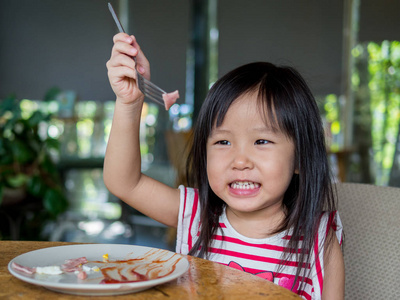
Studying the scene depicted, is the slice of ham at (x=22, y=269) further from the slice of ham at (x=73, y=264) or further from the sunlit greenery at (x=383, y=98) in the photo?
the sunlit greenery at (x=383, y=98)

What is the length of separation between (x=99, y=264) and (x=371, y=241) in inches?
25.0

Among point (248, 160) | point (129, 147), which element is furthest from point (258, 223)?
point (129, 147)

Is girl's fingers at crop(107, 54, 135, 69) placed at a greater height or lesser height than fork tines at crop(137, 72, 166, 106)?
greater

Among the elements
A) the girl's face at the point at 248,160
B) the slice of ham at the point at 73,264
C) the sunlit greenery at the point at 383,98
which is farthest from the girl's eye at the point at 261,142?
the sunlit greenery at the point at 383,98

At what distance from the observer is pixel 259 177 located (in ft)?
3.21

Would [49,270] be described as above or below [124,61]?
below

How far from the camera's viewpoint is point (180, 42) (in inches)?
208

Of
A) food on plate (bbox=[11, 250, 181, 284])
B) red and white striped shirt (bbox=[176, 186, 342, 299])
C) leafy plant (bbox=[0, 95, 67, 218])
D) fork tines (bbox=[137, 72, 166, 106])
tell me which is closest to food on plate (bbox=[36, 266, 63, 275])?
food on plate (bbox=[11, 250, 181, 284])

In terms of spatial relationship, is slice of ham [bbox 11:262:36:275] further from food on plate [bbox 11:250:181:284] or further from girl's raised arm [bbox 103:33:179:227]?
girl's raised arm [bbox 103:33:179:227]

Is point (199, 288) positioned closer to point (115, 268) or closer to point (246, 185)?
point (115, 268)

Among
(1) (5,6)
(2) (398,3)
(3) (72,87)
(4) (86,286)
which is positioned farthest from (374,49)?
Answer: (4) (86,286)

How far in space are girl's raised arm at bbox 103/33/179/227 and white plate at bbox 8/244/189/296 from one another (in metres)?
0.28

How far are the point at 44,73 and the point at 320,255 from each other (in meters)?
4.87

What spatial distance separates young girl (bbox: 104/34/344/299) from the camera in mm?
981
